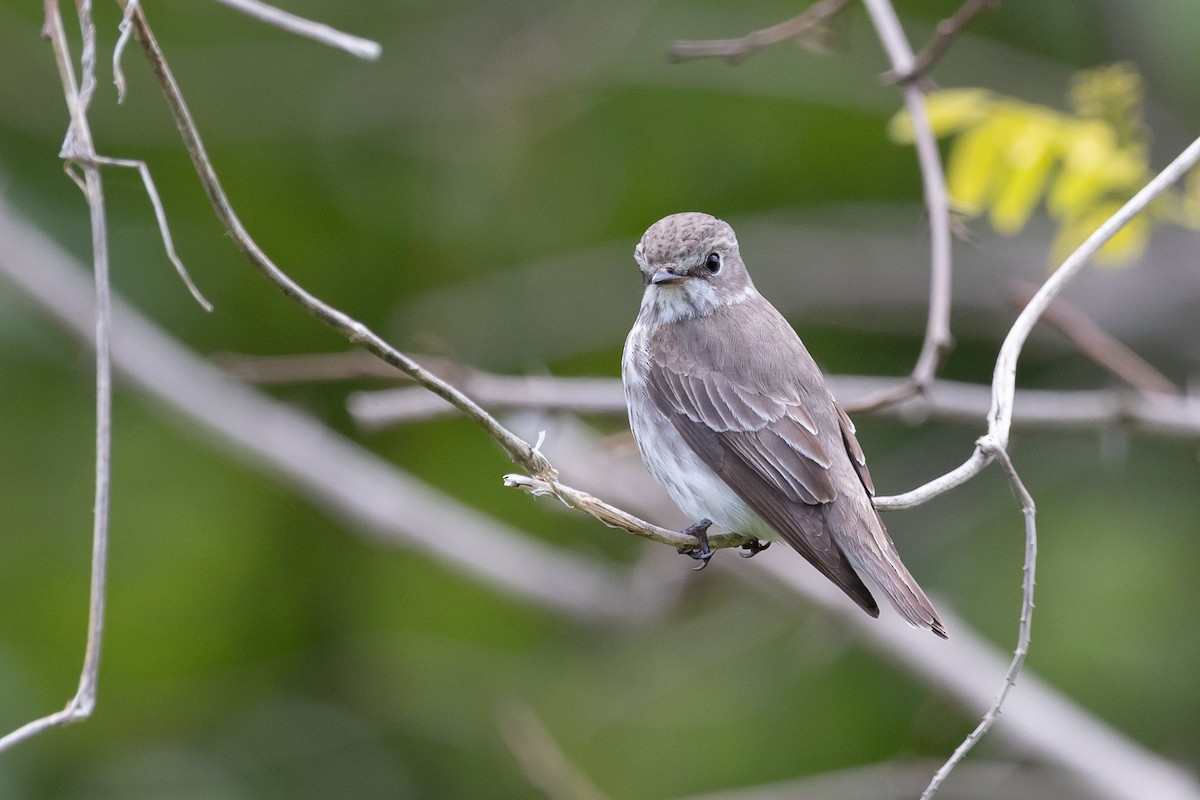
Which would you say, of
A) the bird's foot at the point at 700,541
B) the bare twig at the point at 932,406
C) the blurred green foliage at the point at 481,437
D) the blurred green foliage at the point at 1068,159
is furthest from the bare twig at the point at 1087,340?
the blurred green foliage at the point at 481,437

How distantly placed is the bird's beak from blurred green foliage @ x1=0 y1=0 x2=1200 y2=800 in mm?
3346

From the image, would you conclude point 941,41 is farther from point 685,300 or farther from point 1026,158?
point 685,300

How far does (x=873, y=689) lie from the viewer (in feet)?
24.6

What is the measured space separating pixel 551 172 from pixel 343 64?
4.81ft

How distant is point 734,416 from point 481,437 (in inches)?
146

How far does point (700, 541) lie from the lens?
3.54m

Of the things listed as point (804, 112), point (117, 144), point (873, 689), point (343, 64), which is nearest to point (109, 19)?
point (117, 144)

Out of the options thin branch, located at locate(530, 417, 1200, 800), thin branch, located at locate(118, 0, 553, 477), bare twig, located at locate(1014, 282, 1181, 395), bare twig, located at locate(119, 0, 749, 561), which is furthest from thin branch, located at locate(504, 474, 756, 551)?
thin branch, located at locate(530, 417, 1200, 800)

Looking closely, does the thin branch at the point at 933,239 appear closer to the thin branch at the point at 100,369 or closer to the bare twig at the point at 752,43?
the bare twig at the point at 752,43

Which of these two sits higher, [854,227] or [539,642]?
[854,227]

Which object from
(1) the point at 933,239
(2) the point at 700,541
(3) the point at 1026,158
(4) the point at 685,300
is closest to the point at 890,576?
(2) the point at 700,541

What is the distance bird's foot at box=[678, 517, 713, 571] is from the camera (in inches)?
145

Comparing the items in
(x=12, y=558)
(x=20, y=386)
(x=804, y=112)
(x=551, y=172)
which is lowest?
(x=12, y=558)

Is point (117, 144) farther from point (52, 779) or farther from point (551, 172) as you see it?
point (52, 779)
